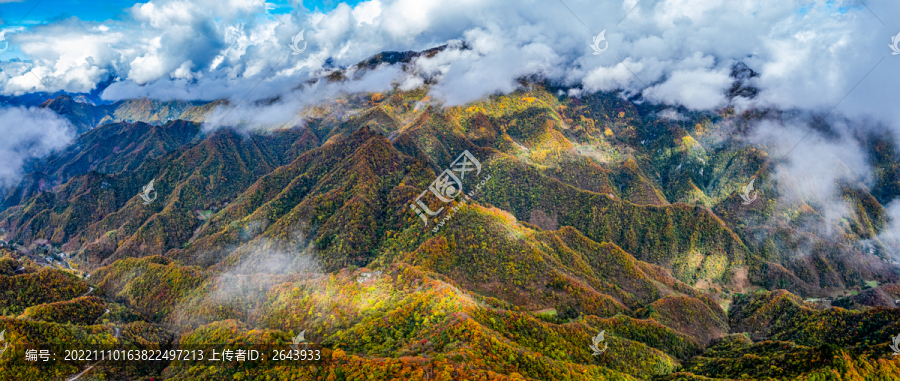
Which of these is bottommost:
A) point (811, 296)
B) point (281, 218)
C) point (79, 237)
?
point (811, 296)

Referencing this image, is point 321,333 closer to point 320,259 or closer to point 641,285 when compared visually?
point 320,259

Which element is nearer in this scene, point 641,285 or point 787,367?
point 787,367

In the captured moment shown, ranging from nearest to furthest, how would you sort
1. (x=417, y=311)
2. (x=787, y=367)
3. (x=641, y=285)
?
(x=787, y=367), (x=417, y=311), (x=641, y=285)

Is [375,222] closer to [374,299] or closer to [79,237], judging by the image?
[374,299]

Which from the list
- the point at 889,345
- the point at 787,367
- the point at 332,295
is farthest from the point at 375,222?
the point at 889,345

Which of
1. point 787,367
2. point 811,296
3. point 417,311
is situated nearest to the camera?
point 787,367

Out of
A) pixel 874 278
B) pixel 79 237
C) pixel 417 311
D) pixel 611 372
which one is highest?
pixel 79 237

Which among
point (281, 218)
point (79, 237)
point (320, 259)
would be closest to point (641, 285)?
point (320, 259)

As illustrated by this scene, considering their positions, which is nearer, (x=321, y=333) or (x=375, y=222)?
(x=321, y=333)

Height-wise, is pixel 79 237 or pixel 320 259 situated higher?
pixel 79 237
